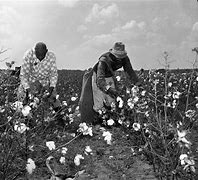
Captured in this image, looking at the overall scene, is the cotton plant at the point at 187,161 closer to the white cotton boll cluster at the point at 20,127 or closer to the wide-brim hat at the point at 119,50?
the white cotton boll cluster at the point at 20,127

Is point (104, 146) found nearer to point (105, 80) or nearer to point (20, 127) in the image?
point (105, 80)

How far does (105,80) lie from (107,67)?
238 millimetres

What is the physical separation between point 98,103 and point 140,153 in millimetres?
1688

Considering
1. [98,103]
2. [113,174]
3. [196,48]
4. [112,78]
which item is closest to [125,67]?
[112,78]

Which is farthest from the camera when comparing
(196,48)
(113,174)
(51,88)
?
(51,88)

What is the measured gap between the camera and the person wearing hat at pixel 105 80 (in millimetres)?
5621

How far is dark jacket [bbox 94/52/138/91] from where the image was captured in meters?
5.60

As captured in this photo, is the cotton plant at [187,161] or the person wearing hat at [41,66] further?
the person wearing hat at [41,66]

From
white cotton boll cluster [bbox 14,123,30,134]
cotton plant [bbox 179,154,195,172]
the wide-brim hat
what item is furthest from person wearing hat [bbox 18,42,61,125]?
cotton plant [bbox 179,154,195,172]

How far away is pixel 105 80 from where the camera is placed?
5.99 m

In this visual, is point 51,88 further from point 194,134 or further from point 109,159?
point 194,134

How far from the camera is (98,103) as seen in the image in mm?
6312

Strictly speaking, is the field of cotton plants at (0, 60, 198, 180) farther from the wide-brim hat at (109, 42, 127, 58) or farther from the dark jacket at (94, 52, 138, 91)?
the wide-brim hat at (109, 42, 127, 58)

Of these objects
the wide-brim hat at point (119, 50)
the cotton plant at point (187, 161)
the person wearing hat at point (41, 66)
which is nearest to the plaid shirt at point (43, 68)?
the person wearing hat at point (41, 66)
